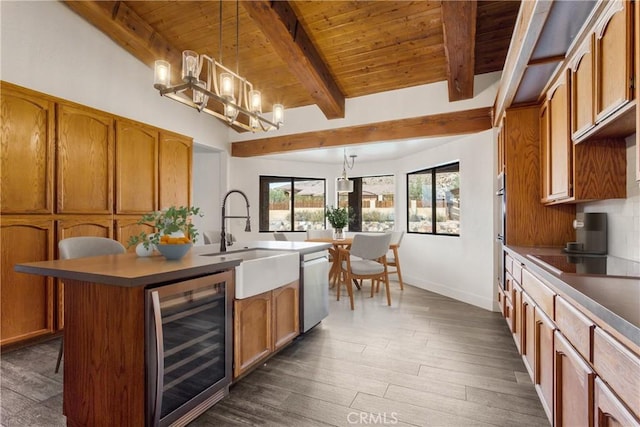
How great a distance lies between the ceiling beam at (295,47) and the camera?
2932mm

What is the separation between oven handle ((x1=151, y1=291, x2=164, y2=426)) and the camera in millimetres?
1425

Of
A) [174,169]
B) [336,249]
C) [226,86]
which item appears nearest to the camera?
[226,86]

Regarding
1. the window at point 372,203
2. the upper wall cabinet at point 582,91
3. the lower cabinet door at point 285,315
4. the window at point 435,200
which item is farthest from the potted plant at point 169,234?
the window at point 372,203

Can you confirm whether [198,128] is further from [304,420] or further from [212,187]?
[304,420]

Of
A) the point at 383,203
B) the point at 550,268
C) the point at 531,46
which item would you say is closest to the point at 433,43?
the point at 531,46

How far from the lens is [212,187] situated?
5.53 meters

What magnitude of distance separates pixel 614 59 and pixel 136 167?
421cm

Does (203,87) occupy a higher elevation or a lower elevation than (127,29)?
lower

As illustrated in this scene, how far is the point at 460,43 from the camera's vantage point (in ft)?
9.59

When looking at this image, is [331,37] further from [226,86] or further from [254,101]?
[226,86]

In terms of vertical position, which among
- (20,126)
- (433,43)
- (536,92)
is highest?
(433,43)

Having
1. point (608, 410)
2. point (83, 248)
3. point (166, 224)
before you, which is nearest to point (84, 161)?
point (83, 248)

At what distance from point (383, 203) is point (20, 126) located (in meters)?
5.22

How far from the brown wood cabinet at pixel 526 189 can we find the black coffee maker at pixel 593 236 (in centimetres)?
46
